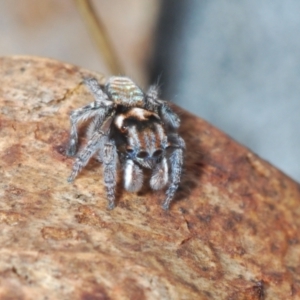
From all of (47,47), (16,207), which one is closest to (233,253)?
(16,207)

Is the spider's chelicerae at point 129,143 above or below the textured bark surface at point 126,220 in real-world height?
above

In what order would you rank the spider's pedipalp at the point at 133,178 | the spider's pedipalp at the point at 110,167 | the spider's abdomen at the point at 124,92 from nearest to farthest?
the spider's pedipalp at the point at 110,167
the spider's pedipalp at the point at 133,178
the spider's abdomen at the point at 124,92

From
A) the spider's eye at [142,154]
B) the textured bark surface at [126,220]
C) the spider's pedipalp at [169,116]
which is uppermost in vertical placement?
the spider's pedipalp at [169,116]

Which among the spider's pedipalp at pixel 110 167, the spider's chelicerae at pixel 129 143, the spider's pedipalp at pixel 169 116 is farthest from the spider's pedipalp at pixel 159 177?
the spider's pedipalp at pixel 169 116

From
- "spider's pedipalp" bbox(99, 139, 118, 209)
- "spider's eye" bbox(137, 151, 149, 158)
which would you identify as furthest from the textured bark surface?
"spider's eye" bbox(137, 151, 149, 158)

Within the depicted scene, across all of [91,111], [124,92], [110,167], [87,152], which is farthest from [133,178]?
[124,92]

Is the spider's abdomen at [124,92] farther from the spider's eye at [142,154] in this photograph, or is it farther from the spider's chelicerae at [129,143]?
the spider's eye at [142,154]

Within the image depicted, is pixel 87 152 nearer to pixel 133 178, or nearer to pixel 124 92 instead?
pixel 133 178

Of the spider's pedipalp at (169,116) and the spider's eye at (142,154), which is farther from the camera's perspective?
the spider's pedipalp at (169,116)

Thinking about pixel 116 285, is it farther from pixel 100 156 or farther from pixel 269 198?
pixel 269 198
